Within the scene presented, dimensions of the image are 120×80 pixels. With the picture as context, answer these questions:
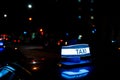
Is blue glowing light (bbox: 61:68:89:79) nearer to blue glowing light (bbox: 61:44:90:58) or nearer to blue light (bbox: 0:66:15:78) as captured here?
blue glowing light (bbox: 61:44:90:58)

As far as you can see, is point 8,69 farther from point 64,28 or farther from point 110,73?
point 64,28

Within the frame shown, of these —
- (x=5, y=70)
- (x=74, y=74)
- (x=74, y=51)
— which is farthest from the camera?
(x=74, y=51)

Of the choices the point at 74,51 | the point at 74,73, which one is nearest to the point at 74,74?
the point at 74,73

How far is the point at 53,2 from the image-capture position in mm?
47312

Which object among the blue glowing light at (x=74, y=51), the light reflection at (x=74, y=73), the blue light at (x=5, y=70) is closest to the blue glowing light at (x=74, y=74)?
the light reflection at (x=74, y=73)

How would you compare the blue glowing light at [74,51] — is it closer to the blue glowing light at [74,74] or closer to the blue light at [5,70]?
the blue glowing light at [74,74]

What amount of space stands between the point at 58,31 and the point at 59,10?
6339mm

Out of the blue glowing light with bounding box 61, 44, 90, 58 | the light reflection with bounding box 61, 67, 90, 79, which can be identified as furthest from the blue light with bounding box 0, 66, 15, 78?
the blue glowing light with bounding box 61, 44, 90, 58

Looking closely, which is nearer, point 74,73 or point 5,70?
point 5,70

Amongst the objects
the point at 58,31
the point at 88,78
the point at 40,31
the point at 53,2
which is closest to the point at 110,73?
the point at 88,78

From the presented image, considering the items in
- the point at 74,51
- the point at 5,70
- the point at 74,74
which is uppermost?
the point at 74,51

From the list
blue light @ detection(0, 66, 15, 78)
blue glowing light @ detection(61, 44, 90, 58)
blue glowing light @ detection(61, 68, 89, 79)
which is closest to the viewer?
blue light @ detection(0, 66, 15, 78)

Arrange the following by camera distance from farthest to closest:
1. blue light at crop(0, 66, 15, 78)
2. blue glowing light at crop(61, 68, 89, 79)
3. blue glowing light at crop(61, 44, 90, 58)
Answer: blue glowing light at crop(61, 44, 90, 58), blue glowing light at crop(61, 68, 89, 79), blue light at crop(0, 66, 15, 78)

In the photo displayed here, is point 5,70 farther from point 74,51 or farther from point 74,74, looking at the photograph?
point 74,51
